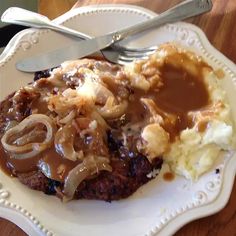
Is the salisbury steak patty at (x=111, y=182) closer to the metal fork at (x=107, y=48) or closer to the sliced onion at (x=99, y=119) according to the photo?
the sliced onion at (x=99, y=119)

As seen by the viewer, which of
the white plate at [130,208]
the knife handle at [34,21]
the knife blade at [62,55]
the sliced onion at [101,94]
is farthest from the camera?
the knife handle at [34,21]

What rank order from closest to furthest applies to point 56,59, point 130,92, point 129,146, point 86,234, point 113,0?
point 86,234, point 129,146, point 130,92, point 56,59, point 113,0

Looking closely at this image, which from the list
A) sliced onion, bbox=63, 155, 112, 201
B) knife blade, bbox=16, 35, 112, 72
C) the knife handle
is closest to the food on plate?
sliced onion, bbox=63, 155, 112, 201

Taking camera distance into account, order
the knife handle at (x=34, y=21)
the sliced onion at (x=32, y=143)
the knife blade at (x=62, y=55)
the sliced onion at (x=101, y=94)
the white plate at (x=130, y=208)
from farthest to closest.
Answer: the knife handle at (x=34, y=21) < the knife blade at (x=62, y=55) < the sliced onion at (x=101, y=94) < the sliced onion at (x=32, y=143) < the white plate at (x=130, y=208)

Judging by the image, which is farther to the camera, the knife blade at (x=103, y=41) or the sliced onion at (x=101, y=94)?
the knife blade at (x=103, y=41)

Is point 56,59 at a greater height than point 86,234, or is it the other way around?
point 56,59

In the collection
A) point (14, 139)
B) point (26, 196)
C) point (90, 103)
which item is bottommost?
point (26, 196)

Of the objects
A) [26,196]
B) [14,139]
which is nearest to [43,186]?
[26,196]

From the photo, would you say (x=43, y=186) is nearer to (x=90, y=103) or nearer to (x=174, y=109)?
(x=90, y=103)

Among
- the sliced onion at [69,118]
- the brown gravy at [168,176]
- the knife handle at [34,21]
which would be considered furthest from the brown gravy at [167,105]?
the knife handle at [34,21]

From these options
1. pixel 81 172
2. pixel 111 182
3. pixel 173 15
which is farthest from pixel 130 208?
pixel 173 15
